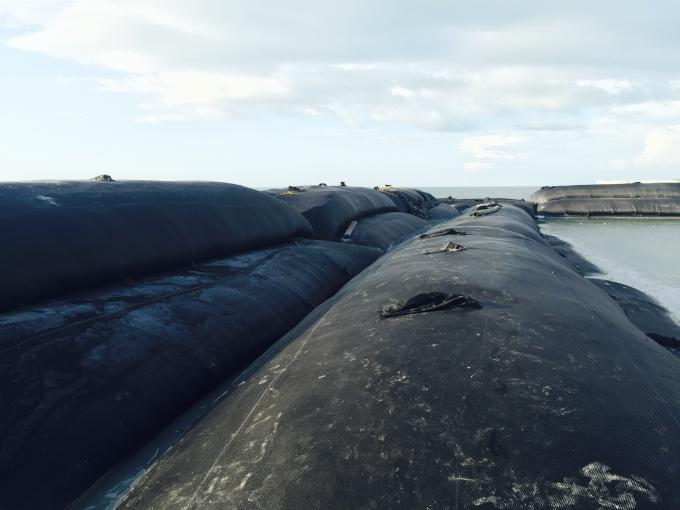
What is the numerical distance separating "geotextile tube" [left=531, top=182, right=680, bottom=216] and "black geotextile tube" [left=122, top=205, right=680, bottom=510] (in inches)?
1458

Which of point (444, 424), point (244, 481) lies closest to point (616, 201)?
point (444, 424)

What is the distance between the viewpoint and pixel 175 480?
2.52m

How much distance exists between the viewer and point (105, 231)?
5199 mm

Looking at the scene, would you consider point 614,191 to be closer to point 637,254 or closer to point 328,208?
point 637,254

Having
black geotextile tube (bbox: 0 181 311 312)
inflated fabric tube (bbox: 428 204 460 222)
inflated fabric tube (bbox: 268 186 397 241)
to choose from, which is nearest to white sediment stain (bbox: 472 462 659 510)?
black geotextile tube (bbox: 0 181 311 312)

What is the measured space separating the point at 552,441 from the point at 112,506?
2440 millimetres

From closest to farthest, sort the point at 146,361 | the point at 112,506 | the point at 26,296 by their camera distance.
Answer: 1. the point at 112,506
2. the point at 146,361
3. the point at 26,296

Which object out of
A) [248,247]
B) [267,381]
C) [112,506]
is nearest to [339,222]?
[248,247]

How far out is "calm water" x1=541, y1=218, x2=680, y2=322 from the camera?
11.8 metres

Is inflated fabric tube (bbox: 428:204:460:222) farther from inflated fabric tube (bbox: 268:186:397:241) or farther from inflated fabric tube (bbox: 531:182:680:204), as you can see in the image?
inflated fabric tube (bbox: 531:182:680:204)

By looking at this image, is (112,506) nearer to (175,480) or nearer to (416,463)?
(175,480)

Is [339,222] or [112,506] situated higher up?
[339,222]

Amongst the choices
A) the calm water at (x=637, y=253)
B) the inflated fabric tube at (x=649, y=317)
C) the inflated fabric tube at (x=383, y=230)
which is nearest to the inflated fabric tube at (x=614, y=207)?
the calm water at (x=637, y=253)

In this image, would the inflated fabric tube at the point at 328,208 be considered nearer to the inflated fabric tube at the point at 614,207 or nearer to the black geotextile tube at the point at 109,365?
the black geotextile tube at the point at 109,365
